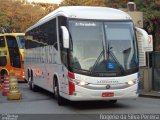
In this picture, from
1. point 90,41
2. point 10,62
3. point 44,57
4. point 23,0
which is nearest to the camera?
point 90,41

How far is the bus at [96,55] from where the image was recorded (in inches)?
580

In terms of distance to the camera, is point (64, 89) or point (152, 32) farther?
point (152, 32)

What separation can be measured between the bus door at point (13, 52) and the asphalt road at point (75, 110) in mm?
12629

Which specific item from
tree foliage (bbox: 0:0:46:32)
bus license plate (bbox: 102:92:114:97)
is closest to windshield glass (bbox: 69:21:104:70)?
bus license plate (bbox: 102:92:114:97)

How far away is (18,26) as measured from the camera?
63.8 metres

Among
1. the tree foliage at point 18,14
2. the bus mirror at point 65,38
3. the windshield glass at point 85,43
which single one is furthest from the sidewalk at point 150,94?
the tree foliage at point 18,14

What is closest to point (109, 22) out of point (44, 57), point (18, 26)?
point (44, 57)

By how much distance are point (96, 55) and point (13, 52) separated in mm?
17392

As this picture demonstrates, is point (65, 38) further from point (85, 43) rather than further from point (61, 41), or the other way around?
point (61, 41)

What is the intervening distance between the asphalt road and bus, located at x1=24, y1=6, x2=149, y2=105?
1.62 ft

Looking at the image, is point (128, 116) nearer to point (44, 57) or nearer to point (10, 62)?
point (44, 57)

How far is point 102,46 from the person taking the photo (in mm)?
15039

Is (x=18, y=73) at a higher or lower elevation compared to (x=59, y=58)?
lower

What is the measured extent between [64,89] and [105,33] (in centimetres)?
229
